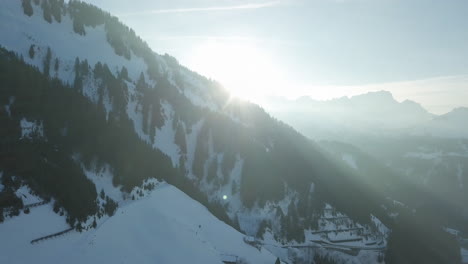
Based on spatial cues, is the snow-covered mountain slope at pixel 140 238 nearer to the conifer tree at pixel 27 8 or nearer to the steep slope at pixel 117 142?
the steep slope at pixel 117 142

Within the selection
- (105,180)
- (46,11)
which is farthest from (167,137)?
(46,11)

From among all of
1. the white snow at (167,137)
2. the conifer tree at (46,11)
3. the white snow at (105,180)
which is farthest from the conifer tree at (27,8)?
the white snow at (105,180)

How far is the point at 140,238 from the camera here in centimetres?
5869

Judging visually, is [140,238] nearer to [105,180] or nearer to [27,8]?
[105,180]

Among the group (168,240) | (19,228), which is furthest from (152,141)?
(19,228)

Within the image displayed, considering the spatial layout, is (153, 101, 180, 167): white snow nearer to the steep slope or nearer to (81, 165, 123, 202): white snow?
the steep slope

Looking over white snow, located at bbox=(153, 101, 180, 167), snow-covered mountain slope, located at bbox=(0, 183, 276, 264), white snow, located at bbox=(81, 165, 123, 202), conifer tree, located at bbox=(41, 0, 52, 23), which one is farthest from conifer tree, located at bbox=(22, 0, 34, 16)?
snow-covered mountain slope, located at bbox=(0, 183, 276, 264)

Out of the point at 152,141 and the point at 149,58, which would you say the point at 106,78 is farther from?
the point at 149,58

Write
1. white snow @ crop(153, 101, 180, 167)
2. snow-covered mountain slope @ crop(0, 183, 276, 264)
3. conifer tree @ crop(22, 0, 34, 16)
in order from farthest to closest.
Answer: white snow @ crop(153, 101, 180, 167), conifer tree @ crop(22, 0, 34, 16), snow-covered mountain slope @ crop(0, 183, 276, 264)

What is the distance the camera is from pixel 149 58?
177 meters

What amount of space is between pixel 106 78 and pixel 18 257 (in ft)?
341

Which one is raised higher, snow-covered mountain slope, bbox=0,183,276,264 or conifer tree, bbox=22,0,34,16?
conifer tree, bbox=22,0,34,16

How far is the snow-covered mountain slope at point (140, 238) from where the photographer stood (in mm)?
43219

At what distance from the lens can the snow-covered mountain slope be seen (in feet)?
142
